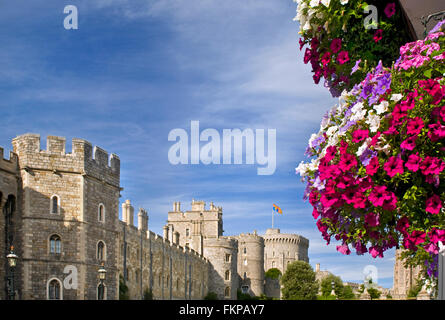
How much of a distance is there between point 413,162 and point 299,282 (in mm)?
80262

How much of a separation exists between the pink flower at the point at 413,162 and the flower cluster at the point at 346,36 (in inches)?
63.9

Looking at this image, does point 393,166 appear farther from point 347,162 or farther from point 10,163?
point 10,163

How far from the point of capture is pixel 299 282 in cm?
8206

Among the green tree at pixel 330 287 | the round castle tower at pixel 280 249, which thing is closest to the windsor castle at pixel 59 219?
the green tree at pixel 330 287

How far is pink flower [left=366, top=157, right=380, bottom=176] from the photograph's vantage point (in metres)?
4.08

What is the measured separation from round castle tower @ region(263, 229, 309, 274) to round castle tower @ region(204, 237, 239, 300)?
2998 cm

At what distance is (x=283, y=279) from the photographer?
8400cm

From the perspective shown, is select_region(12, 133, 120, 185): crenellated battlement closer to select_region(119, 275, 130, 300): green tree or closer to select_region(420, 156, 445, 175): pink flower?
select_region(119, 275, 130, 300): green tree

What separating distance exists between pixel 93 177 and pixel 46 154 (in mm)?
2590

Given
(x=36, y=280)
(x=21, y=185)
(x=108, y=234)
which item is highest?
(x=21, y=185)

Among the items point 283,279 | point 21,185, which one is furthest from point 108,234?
point 283,279

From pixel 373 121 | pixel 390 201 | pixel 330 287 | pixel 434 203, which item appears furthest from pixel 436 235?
pixel 330 287
